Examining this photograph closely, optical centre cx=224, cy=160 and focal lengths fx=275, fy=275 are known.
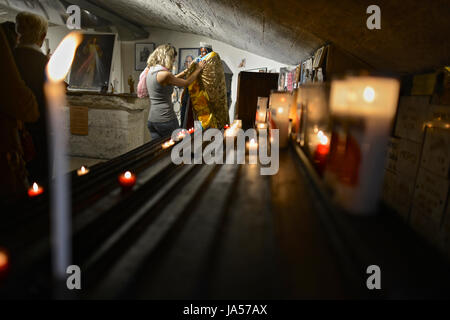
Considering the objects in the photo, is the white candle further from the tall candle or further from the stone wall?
the stone wall

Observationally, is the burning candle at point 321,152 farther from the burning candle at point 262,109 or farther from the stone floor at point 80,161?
the stone floor at point 80,161

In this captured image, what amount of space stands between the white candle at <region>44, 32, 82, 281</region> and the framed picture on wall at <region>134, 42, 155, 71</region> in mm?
8360

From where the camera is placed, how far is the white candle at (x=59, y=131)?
482mm

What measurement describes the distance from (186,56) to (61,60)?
7855 millimetres

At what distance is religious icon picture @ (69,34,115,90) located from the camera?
5.68m

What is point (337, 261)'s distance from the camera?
723 millimetres

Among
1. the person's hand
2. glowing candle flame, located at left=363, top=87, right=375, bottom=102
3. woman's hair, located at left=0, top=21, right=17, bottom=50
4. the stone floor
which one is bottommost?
the stone floor

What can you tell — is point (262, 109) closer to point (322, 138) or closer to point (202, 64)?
point (202, 64)

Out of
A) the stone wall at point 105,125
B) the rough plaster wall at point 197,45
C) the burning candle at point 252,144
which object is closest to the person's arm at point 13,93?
the burning candle at point 252,144

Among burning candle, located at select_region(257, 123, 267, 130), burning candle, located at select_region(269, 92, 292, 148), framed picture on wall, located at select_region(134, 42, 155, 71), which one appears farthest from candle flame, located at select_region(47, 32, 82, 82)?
framed picture on wall, located at select_region(134, 42, 155, 71)

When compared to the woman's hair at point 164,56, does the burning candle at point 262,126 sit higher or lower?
lower

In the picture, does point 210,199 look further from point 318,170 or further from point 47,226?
point 318,170

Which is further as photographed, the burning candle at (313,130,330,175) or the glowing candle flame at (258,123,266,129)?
the glowing candle flame at (258,123,266,129)

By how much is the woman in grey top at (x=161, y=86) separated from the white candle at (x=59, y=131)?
7.86 ft
